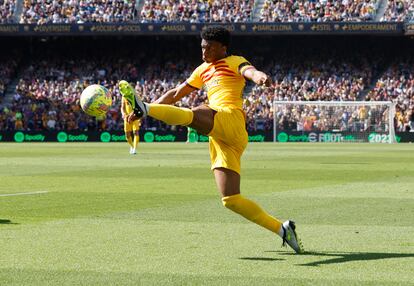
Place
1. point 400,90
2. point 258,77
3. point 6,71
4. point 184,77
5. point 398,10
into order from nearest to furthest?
point 258,77, point 400,90, point 398,10, point 184,77, point 6,71

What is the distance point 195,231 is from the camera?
37.7 ft

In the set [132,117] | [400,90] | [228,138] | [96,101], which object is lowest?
[228,138]

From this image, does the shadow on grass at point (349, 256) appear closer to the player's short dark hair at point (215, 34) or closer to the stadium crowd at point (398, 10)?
the player's short dark hair at point (215, 34)

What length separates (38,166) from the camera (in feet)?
89.2

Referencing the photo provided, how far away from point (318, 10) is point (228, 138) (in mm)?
52289

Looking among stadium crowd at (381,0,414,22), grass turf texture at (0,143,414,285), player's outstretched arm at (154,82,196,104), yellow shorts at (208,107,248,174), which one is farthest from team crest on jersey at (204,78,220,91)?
stadium crowd at (381,0,414,22)

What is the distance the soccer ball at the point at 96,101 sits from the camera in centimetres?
1044

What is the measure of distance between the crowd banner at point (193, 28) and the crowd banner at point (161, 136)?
25.4ft

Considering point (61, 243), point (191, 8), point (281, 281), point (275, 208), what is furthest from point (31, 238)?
point (191, 8)

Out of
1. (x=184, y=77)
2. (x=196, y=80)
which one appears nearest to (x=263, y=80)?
(x=196, y=80)

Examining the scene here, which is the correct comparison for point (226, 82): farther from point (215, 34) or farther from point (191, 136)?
point (191, 136)

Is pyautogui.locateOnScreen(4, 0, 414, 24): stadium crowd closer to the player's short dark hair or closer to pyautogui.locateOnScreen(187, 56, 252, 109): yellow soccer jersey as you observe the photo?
pyautogui.locateOnScreen(187, 56, 252, 109): yellow soccer jersey

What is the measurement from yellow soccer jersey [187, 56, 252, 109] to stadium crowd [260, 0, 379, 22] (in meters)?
50.7

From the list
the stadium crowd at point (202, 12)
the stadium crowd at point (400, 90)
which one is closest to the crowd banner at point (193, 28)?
the stadium crowd at point (202, 12)
